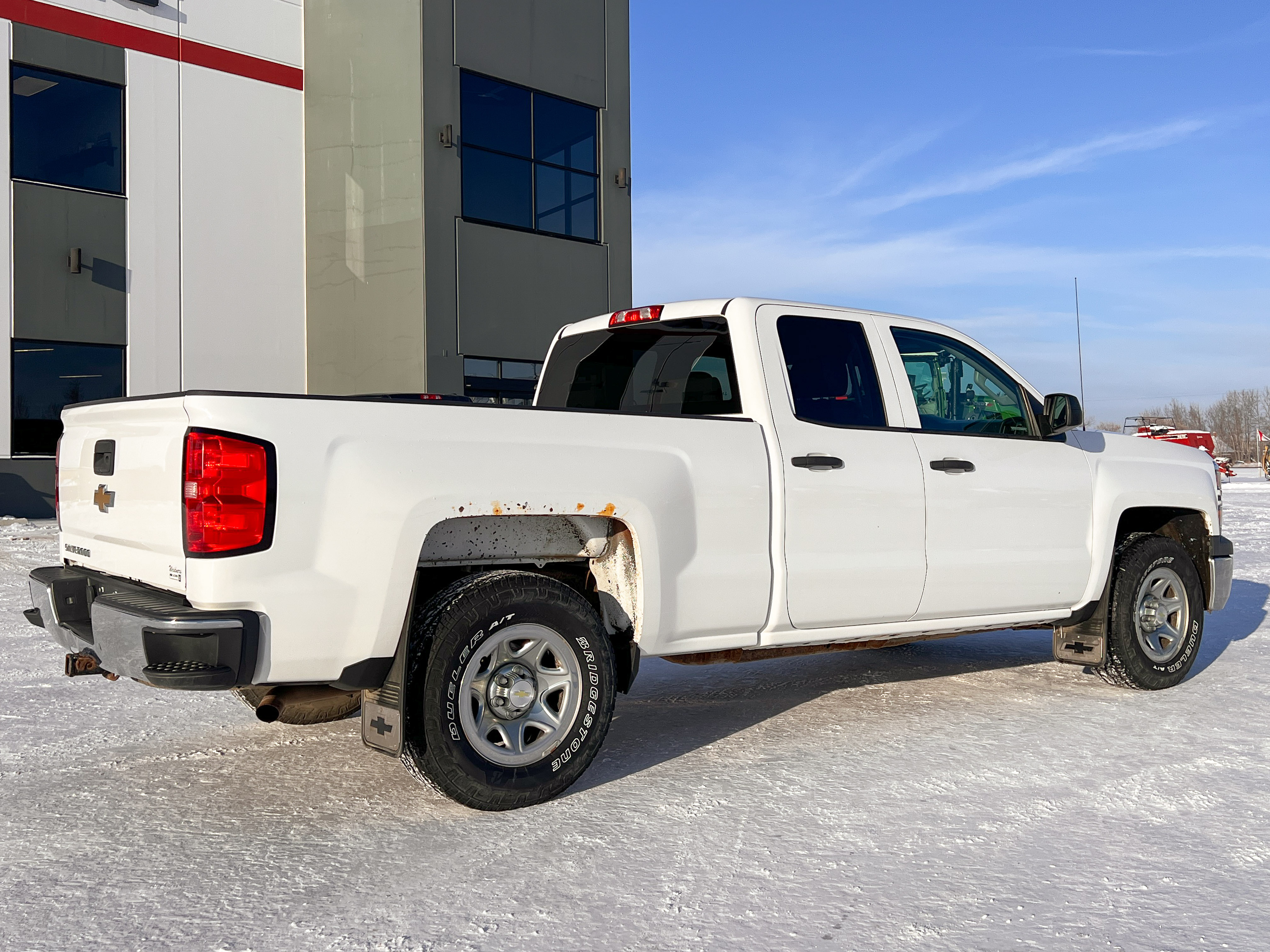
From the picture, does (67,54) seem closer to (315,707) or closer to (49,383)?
(49,383)

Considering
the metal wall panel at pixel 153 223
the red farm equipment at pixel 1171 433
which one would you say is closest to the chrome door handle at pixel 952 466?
the metal wall panel at pixel 153 223

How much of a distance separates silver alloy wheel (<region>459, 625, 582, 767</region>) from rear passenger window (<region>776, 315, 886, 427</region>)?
160 centimetres

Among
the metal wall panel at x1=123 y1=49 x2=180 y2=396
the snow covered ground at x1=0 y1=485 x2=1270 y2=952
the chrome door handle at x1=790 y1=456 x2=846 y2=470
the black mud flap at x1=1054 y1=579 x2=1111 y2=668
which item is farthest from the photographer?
the metal wall panel at x1=123 y1=49 x2=180 y2=396

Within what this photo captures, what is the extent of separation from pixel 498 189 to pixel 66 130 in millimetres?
6537

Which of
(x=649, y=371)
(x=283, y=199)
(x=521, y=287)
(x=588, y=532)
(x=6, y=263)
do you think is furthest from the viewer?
(x=521, y=287)

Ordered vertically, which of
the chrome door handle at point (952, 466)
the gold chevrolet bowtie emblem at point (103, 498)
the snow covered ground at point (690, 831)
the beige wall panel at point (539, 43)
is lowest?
the snow covered ground at point (690, 831)

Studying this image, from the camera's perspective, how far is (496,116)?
19.4m

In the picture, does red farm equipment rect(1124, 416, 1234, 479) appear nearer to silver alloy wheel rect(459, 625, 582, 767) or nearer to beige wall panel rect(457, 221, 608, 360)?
beige wall panel rect(457, 221, 608, 360)

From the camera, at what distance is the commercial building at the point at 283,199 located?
56.0 ft

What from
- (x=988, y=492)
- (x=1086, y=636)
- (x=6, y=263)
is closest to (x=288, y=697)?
(x=988, y=492)

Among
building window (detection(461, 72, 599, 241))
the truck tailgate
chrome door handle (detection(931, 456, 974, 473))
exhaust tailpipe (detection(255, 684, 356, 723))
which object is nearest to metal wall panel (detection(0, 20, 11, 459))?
building window (detection(461, 72, 599, 241))

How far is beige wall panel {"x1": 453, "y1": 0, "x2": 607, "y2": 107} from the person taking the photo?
1886 centimetres

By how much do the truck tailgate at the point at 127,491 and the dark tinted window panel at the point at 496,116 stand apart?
49.7ft

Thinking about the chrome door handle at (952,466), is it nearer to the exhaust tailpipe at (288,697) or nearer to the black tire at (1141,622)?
the black tire at (1141,622)
